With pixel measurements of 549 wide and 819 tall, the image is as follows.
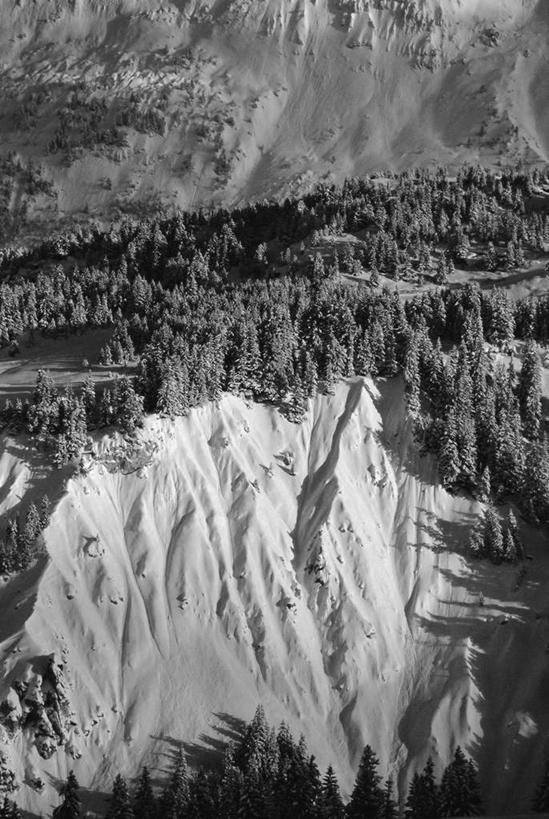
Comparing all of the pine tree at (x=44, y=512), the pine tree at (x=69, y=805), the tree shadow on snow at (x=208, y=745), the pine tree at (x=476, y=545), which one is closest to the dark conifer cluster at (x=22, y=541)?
the pine tree at (x=44, y=512)

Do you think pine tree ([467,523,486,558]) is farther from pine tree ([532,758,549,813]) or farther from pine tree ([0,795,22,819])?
pine tree ([0,795,22,819])

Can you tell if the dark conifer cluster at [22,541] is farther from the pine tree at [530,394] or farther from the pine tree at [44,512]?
the pine tree at [530,394]

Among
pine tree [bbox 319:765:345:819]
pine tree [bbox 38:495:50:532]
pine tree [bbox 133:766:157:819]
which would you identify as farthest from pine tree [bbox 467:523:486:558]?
pine tree [bbox 38:495:50:532]

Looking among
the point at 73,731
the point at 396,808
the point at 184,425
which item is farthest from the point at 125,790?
the point at 184,425

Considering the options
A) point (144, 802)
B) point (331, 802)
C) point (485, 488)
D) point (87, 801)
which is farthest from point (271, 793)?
point (485, 488)

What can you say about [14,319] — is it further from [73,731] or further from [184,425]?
[73,731]

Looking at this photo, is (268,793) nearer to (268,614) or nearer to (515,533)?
(268,614)

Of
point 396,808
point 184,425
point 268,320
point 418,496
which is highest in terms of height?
point 268,320
